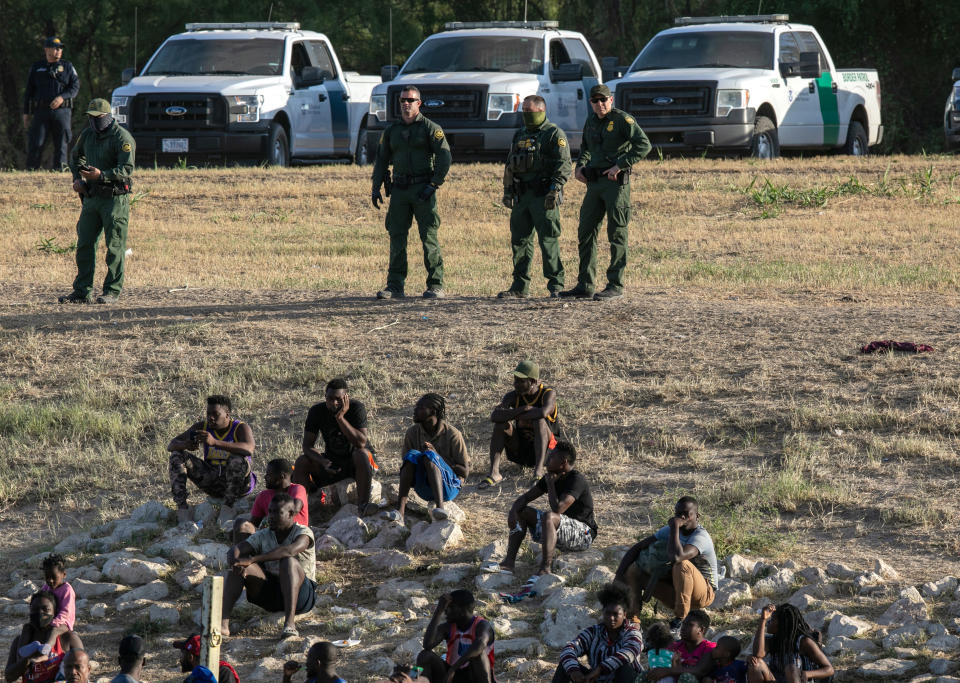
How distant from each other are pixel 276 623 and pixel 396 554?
94cm

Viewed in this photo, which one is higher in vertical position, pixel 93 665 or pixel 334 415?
pixel 334 415

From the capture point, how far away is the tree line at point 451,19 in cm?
2655

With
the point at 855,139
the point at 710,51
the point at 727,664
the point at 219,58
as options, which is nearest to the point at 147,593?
the point at 727,664

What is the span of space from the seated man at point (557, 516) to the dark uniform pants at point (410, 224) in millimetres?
4596

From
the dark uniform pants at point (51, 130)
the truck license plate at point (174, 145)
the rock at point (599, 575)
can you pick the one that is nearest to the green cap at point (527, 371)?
the rock at point (599, 575)

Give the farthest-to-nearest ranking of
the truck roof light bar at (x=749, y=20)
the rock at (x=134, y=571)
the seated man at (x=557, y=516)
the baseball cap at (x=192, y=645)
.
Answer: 1. the truck roof light bar at (x=749, y=20)
2. the rock at (x=134, y=571)
3. the seated man at (x=557, y=516)
4. the baseball cap at (x=192, y=645)

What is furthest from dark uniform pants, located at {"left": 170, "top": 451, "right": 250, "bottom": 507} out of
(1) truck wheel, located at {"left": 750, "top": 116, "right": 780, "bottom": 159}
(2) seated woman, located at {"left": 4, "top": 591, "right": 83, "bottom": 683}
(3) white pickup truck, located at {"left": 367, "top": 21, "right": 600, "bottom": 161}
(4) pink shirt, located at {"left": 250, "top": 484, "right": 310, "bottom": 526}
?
(1) truck wheel, located at {"left": 750, "top": 116, "right": 780, "bottom": 159}

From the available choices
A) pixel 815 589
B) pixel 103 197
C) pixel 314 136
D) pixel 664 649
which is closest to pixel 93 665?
pixel 664 649

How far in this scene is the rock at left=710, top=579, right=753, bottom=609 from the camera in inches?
291

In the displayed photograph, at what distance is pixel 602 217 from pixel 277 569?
5.51 meters

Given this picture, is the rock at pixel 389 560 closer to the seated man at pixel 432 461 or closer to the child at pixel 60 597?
the seated man at pixel 432 461

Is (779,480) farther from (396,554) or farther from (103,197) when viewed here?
(103,197)

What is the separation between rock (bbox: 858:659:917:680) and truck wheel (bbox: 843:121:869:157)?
14914 mm

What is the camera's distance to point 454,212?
58.7ft
